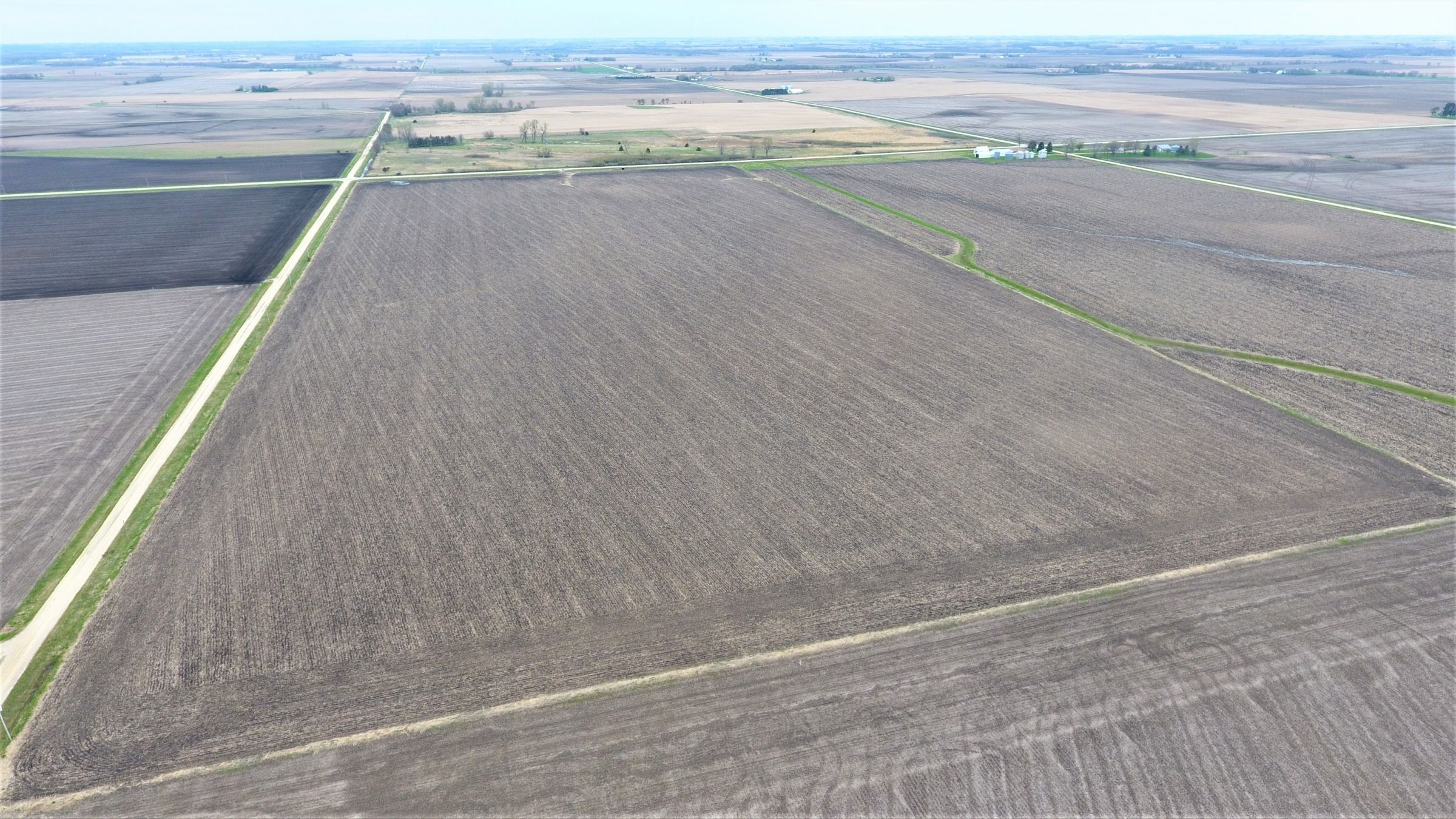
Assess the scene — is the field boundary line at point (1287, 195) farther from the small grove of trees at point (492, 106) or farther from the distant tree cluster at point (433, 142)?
the small grove of trees at point (492, 106)

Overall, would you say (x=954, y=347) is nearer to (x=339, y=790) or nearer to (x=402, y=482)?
(x=402, y=482)

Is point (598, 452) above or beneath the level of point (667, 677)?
above

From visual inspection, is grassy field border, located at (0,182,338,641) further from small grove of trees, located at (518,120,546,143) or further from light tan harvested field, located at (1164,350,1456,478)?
small grove of trees, located at (518,120,546,143)

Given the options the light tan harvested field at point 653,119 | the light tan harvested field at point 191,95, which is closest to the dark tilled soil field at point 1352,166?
the light tan harvested field at point 653,119

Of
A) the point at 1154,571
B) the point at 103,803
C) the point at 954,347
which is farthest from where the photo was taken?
the point at 954,347

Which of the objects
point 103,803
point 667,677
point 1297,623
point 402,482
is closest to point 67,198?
point 402,482

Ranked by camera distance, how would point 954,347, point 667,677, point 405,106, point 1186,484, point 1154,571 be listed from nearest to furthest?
1. point 667,677
2. point 1154,571
3. point 1186,484
4. point 954,347
5. point 405,106

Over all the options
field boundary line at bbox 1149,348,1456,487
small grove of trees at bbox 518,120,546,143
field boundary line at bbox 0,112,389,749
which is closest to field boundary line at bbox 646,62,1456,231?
field boundary line at bbox 1149,348,1456,487

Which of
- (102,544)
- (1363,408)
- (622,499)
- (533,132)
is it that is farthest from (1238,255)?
(533,132)
